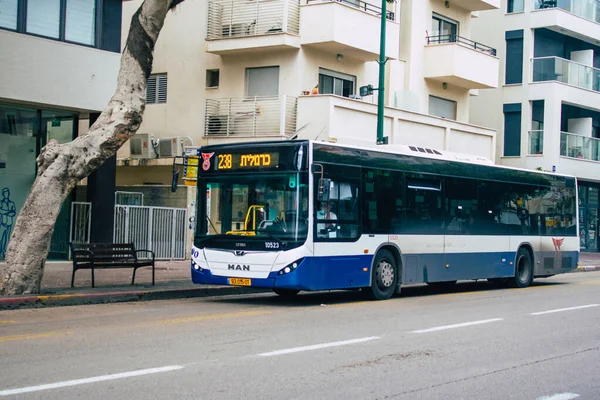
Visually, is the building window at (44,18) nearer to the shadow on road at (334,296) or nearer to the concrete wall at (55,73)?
the concrete wall at (55,73)

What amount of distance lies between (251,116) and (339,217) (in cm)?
1263

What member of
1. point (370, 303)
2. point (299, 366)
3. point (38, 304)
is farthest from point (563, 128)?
point (299, 366)

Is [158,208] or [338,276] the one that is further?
[158,208]

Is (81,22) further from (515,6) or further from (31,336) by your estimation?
(515,6)

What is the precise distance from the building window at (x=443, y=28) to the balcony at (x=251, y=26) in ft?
27.4

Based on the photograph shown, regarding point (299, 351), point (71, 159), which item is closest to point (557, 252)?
point (71, 159)

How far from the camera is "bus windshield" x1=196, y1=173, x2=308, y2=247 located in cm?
1478

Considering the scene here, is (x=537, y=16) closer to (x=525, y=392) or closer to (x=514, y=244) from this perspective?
(x=514, y=244)

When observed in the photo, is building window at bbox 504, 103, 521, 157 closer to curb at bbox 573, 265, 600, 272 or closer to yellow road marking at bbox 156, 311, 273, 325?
curb at bbox 573, 265, 600, 272

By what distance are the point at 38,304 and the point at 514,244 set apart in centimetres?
1177

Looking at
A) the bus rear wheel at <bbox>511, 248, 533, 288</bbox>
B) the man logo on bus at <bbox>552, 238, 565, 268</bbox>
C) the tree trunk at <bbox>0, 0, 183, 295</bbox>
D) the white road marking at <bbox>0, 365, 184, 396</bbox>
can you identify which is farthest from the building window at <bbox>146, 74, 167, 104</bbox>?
the white road marking at <bbox>0, 365, 184, 396</bbox>

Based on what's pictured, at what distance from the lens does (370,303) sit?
1595 centimetres

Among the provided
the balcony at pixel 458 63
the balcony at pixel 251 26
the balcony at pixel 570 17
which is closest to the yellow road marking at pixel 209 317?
the balcony at pixel 251 26

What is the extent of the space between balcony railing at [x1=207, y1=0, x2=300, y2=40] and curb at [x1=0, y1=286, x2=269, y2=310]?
11.9 metres
